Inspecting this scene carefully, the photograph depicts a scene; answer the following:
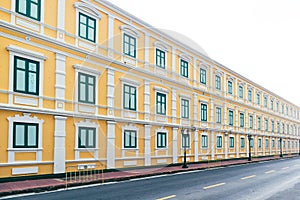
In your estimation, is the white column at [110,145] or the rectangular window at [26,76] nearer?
the rectangular window at [26,76]

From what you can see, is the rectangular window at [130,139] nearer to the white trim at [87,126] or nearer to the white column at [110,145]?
the white column at [110,145]

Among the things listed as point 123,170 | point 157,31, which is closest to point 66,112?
point 123,170

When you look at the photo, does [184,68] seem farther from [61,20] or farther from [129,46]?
[61,20]

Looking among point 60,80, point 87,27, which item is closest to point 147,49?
point 87,27

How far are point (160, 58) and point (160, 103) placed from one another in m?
3.81

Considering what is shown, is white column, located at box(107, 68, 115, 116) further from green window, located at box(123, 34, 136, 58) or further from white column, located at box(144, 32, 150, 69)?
white column, located at box(144, 32, 150, 69)

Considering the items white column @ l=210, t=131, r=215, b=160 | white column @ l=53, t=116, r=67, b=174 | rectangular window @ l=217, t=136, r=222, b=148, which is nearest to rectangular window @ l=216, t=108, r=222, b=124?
rectangular window @ l=217, t=136, r=222, b=148

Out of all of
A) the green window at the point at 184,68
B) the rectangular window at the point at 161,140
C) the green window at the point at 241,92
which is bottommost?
the rectangular window at the point at 161,140

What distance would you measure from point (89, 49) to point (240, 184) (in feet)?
38.7

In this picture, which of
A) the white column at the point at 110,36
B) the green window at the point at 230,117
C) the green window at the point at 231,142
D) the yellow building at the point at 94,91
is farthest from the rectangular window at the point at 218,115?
the white column at the point at 110,36

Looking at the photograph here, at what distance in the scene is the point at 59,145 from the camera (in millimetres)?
17047

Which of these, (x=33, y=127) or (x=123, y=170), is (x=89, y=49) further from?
(x=123, y=170)

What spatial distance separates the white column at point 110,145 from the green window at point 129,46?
17.7 ft

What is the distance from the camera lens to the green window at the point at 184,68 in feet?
93.8
